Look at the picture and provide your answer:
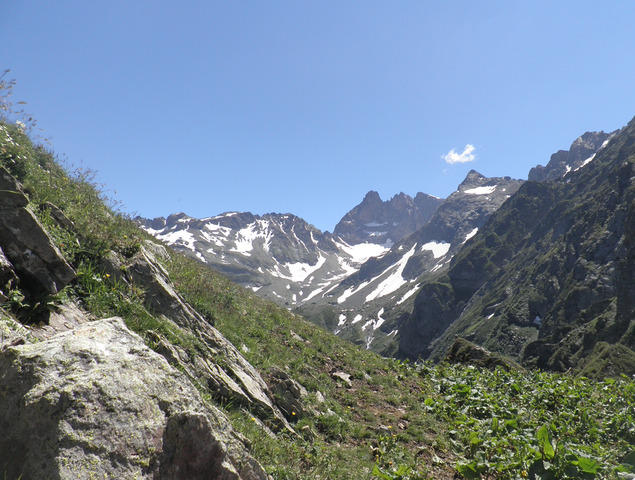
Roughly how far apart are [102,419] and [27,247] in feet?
16.4

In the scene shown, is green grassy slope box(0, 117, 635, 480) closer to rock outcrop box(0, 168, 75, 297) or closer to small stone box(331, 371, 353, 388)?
small stone box(331, 371, 353, 388)

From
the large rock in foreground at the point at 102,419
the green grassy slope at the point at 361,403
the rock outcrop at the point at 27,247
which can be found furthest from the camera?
the green grassy slope at the point at 361,403

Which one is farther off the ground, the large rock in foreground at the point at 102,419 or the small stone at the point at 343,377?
the large rock in foreground at the point at 102,419

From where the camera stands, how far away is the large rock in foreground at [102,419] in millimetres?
3223

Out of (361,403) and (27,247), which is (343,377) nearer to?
(361,403)

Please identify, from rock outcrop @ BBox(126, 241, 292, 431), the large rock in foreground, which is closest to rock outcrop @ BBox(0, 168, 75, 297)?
rock outcrop @ BBox(126, 241, 292, 431)

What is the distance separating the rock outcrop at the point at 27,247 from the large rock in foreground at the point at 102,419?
2926 millimetres

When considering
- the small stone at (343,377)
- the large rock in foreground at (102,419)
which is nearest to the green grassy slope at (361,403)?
the small stone at (343,377)

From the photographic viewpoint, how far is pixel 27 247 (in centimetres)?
680

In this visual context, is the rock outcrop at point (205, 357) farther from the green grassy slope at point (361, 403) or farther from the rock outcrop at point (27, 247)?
the rock outcrop at point (27, 247)

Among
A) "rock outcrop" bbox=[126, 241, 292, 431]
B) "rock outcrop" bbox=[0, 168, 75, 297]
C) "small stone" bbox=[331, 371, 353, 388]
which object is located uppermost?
"rock outcrop" bbox=[0, 168, 75, 297]

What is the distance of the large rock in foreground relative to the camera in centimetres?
322

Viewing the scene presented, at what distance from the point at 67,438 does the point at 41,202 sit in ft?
26.6

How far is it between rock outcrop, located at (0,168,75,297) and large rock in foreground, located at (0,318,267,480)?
2.93m
